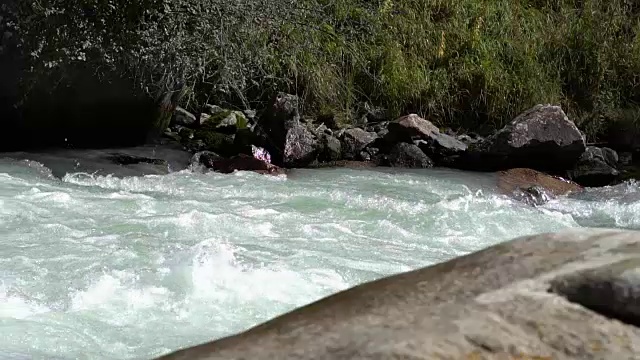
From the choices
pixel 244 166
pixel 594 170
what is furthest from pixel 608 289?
pixel 594 170

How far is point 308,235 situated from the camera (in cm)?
458

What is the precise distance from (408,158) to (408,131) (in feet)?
1.22

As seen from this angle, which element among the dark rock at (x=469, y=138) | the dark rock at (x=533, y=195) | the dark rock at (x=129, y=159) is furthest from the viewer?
the dark rock at (x=469, y=138)

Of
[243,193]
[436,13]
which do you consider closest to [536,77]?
[436,13]

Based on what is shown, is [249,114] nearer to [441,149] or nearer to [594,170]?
[441,149]

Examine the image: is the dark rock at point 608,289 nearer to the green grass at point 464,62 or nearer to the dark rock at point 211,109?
the green grass at point 464,62

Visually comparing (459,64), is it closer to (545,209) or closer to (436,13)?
(436,13)

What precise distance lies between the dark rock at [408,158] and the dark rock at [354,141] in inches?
13.6

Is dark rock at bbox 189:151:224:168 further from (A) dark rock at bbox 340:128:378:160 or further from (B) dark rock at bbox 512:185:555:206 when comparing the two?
(B) dark rock at bbox 512:185:555:206

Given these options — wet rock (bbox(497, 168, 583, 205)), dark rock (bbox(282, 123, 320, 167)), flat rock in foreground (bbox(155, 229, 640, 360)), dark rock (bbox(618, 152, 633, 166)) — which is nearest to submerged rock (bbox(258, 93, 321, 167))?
dark rock (bbox(282, 123, 320, 167))

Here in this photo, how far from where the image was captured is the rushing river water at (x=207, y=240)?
3041 mm

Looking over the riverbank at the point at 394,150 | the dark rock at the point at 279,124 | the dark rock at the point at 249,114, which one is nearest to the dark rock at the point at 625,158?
the riverbank at the point at 394,150

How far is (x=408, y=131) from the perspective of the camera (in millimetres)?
7863

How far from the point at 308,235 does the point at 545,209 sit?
90.3 inches
